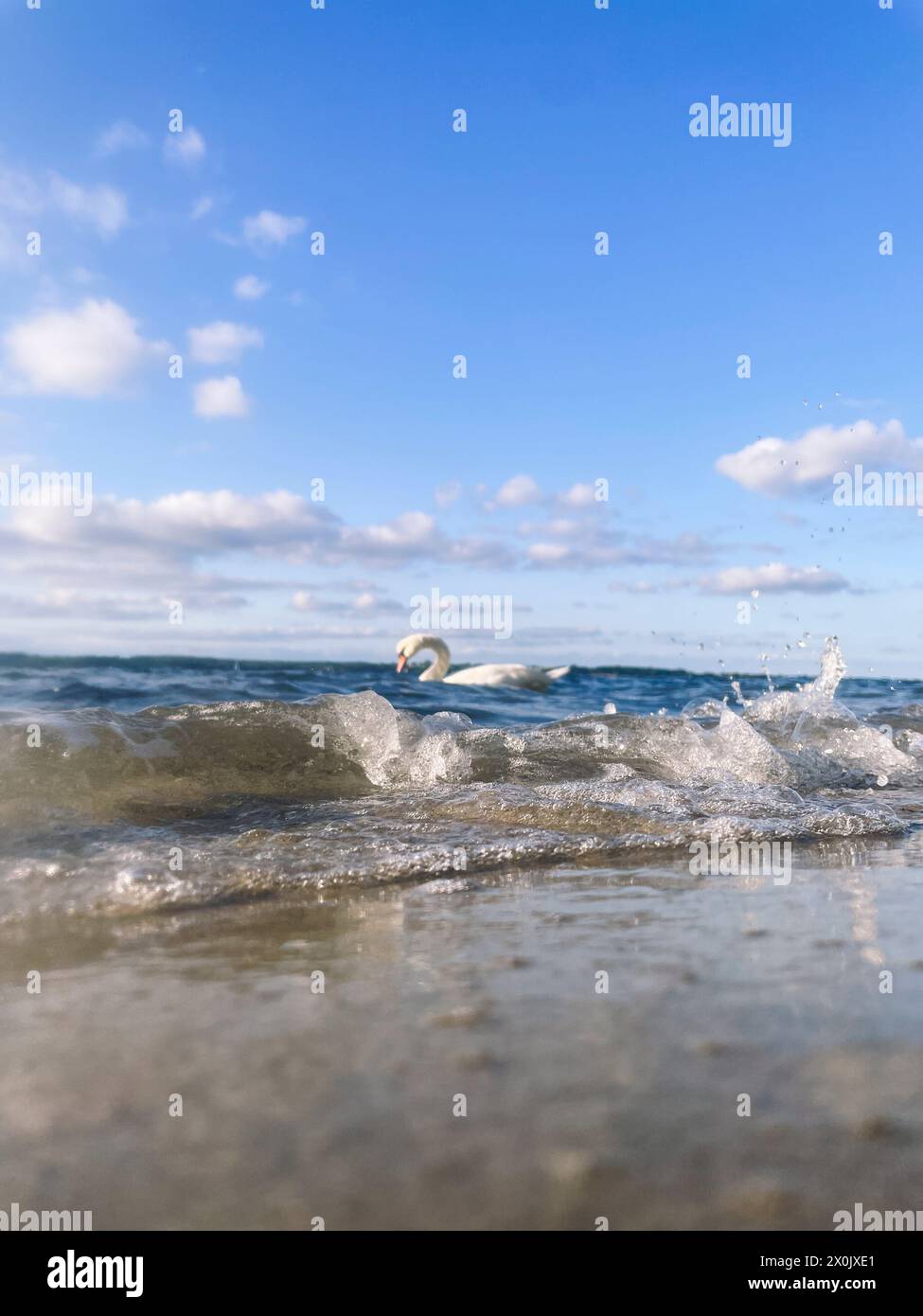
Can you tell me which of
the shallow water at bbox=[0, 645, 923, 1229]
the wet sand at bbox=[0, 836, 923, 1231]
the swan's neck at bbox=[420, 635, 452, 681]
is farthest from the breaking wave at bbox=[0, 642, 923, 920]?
the swan's neck at bbox=[420, 635, 452, 681]

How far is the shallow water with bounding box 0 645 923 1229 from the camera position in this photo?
4.79ft

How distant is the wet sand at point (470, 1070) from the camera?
1.42m

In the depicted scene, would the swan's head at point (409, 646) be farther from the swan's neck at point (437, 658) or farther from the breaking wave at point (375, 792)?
the breaking wave at point (375, 792)

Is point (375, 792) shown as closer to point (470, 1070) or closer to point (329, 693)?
point (470, 1070)

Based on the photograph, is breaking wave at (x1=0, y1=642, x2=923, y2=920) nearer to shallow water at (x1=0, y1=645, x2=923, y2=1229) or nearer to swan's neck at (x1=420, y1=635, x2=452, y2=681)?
shallow water at (x1=0, y1=645, x2=923, y2=1229)

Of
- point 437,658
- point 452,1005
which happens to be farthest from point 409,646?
point 452,1005

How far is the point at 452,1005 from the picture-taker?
2184mm

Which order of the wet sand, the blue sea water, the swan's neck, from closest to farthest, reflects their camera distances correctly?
the wet sand → the blue sea water → the swan's neck

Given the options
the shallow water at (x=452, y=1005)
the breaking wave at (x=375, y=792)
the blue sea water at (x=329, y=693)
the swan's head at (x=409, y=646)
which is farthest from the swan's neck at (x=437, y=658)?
the shallow water at (x=452, y=1005)

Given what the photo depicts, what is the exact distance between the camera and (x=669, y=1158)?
1485 millimetres

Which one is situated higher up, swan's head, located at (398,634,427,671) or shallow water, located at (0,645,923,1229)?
swan's head, located at (398,634,427,671)

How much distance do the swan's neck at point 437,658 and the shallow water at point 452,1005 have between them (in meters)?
14.9

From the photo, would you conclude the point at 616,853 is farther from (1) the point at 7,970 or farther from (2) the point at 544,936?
(1) the point at 7,970
